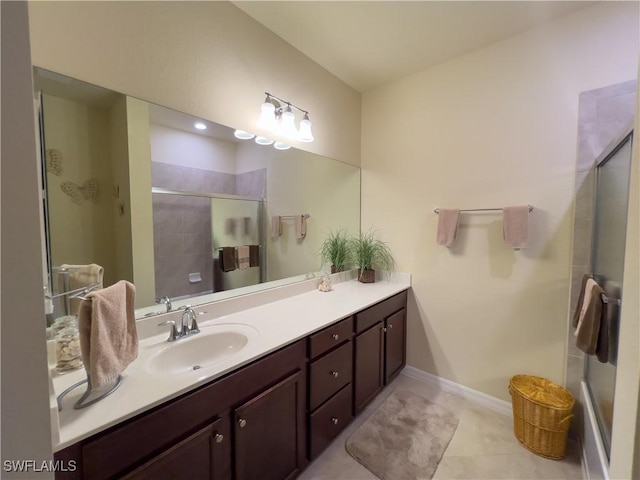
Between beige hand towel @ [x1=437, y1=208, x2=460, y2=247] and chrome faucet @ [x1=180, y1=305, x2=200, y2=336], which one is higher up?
beige hand towel @ [x1=437, y1=208, x2=460, y2=247]

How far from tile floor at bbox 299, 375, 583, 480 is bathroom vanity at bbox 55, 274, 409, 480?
0.45 ft

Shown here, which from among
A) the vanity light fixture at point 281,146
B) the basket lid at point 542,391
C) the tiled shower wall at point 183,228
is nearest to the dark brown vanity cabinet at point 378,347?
the basket lid at point 542,391

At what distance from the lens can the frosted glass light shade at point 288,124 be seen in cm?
181

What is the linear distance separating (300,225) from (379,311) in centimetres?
90

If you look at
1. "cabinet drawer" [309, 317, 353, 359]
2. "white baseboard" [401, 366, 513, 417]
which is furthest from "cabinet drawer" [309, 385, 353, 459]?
"white baseboard" [401, 366, 513, 417]

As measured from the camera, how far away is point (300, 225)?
2152mm

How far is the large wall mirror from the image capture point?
1.04m

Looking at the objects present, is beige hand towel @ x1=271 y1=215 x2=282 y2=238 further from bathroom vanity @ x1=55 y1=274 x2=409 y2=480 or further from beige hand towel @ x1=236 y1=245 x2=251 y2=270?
bathroom vanity @ x1=55 y1=274 x2=409 y2=480

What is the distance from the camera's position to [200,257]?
4.95ft

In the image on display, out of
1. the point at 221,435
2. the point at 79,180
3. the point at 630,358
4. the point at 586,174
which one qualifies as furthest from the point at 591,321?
the point at 79,180

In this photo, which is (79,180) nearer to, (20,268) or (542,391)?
(20,268)

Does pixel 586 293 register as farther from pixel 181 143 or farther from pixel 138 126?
pixel 138 126

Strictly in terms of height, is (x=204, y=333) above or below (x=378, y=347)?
above

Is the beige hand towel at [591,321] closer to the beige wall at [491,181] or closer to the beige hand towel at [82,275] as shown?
the beige wall at [491,181]
